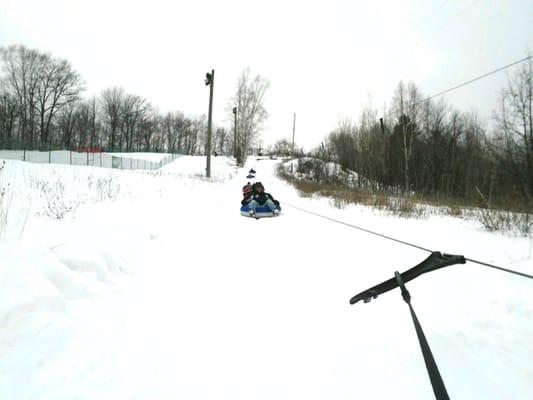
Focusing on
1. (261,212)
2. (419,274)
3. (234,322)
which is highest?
(419,274)

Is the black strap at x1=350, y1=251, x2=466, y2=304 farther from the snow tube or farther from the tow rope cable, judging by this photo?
the snow tube

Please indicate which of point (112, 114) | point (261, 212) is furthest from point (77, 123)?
point (261, 212)

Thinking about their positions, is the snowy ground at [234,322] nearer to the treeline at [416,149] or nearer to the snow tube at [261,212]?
the snow tube at [261,212]

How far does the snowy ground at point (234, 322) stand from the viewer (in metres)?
1.27

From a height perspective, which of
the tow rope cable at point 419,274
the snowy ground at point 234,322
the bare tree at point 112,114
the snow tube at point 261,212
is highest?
the bare tree at point 112,114

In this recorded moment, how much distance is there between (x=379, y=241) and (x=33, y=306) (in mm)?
4285

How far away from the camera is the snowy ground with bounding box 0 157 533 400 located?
4.17ft

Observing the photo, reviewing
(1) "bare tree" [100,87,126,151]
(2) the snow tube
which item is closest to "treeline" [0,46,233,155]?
(1) "bare tree" [100,87,126,151]

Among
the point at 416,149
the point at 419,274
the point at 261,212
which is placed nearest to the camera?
the point at 419,274

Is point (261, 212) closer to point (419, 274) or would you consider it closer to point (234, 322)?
point (234, 322)

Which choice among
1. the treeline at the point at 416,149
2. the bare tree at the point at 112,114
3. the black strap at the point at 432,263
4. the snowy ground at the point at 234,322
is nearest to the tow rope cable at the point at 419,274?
the black strap at the point at 432,263

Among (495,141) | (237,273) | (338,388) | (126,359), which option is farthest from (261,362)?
(495,141)

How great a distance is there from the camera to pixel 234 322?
1.83 metres

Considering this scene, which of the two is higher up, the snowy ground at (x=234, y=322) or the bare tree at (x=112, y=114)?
the bare tree at (x=112, y=114)
